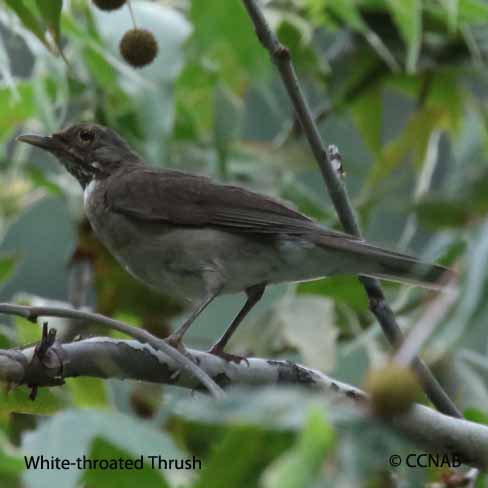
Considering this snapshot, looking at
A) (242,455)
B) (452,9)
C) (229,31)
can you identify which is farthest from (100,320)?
(229,31)

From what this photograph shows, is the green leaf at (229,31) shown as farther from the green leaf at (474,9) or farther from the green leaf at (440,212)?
the green leaf at (440,212)

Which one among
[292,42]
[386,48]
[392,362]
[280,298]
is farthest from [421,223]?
[392,362]

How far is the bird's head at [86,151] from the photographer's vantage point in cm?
605

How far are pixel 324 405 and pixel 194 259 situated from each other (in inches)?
138

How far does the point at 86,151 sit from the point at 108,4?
2453mm

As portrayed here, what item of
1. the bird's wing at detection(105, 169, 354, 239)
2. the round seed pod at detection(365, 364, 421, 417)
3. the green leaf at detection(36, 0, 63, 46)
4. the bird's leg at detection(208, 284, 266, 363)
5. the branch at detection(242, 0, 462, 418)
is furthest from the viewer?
the bird's wing at detection(105, 169, 354, 239)

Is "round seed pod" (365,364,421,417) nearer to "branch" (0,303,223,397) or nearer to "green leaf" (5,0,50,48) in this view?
"branch" (0,303,223,397)

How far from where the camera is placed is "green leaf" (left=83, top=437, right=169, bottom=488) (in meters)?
1.96

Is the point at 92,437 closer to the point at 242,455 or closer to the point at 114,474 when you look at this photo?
the point at 114,474

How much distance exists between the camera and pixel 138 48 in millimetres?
3963

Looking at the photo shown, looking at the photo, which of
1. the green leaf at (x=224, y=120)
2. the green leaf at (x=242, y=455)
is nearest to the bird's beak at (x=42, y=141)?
the green leaf at (x=224, y=120)

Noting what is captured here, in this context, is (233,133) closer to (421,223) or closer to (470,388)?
(421,223)

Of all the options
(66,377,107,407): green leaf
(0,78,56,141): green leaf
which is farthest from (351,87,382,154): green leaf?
(66,377,107,407): green leaf

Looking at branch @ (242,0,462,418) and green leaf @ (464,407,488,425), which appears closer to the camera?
branch @ (242,0,462,418)
